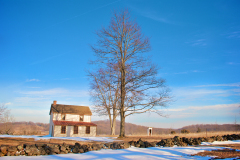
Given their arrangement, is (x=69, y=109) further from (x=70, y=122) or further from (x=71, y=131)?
(x=71, y=131)

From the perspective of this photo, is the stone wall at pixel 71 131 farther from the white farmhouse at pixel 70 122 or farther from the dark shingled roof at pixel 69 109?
the dark shingled roof at pixel 69 109

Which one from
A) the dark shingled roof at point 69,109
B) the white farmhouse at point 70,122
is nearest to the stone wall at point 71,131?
the white farmhouse at point 70,122

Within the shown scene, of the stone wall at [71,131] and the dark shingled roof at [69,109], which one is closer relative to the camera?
the stone wall at [71,131]

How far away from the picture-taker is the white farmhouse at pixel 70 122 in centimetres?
3234

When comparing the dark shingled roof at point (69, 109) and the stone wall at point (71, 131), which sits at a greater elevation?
A: the dark shingled roof at point (69, 109)

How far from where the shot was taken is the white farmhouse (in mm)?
32344

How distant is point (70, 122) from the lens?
34062 mm

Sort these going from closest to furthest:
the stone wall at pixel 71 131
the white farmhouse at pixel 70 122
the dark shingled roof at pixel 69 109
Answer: the stone wall at pixel 71 131, the white farmhouse at pixel 70 122, the dark shingled roof at pixel 69 109

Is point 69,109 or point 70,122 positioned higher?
point 69,109

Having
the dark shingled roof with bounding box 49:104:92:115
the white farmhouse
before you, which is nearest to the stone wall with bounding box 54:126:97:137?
the white farmhouse

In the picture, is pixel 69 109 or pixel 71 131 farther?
pixel 69 109

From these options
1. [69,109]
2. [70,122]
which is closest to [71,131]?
[70,122]

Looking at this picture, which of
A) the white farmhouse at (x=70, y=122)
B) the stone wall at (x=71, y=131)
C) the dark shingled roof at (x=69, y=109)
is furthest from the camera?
the dark shingled roof at (x=69, y=109)

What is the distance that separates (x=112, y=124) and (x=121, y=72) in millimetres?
15524
